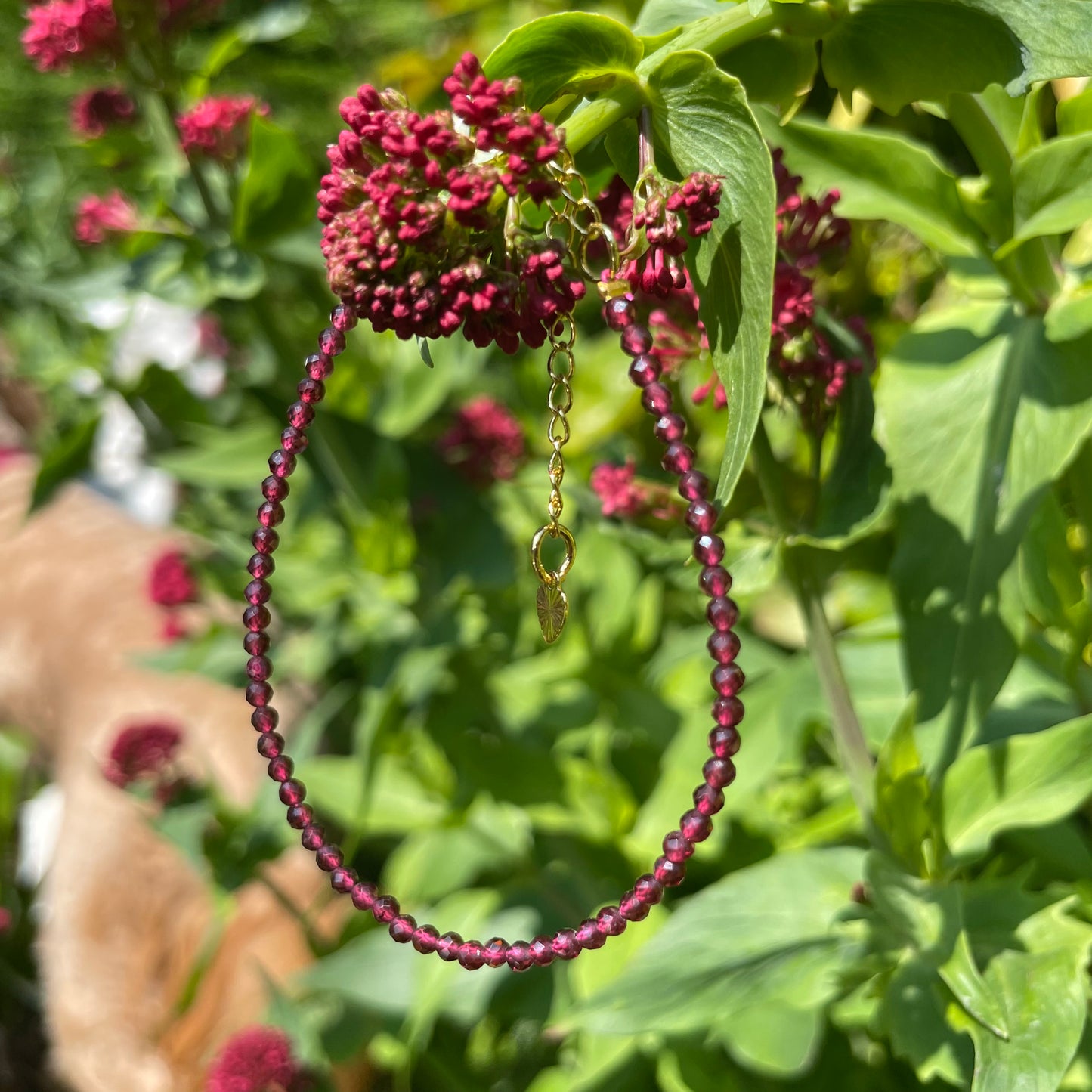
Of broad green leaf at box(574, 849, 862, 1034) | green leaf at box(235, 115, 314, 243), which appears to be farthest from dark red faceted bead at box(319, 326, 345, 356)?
green leaf at box(235, 115, 314, 243)

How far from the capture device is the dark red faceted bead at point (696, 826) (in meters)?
0.47

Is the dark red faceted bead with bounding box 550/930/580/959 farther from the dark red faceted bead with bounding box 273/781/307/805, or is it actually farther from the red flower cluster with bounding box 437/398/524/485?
the red flower cluster with bounding box 437/398/524/485

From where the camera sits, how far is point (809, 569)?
2.33ft

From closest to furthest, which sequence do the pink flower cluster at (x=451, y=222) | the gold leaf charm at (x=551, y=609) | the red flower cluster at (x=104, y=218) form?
1. the pink flower cluster at (x=451, y=222)
2. the gold leaf charm at (x=551, y=609)
3. the red flower cluster at (x=104, y=218)

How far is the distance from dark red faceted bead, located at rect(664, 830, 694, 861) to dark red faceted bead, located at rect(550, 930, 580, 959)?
5 cm

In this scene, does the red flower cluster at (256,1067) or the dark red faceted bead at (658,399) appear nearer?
the dark red faceted bead at (658,399)

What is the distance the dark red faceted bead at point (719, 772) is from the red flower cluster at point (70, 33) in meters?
0.84

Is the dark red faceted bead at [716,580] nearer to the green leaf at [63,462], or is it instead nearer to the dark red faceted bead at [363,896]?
the dark red faceted bead at [363,896]

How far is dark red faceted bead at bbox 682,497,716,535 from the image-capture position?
0.46 metres

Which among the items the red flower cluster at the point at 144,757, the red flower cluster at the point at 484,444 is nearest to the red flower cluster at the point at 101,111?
the red flower cluster at the point at 484,444

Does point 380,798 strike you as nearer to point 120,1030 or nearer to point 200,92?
point 120,1030

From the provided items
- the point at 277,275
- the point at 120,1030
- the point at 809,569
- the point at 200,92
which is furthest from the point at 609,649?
the point at 277,275

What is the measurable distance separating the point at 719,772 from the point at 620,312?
0.19 metres

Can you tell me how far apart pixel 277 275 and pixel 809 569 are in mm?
1548
